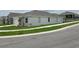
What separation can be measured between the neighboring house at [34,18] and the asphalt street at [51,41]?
2.61ft

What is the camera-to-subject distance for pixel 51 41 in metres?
11.1

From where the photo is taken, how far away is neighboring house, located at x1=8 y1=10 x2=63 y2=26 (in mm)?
11414

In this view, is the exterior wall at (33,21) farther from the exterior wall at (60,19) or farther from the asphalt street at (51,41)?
the exterior wall at (60,19)

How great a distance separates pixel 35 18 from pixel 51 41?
5.95 ft

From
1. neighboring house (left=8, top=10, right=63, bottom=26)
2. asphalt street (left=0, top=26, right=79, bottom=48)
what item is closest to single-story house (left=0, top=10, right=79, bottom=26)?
neighboring house (left=8, top=10, right=63, bottom=26)

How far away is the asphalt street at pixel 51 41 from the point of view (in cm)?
1098

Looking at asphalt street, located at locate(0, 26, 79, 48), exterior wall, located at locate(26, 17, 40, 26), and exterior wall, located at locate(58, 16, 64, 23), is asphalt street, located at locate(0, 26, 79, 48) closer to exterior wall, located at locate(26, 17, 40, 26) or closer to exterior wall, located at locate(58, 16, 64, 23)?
exterior wall, located at locate(58, 16, 64, 23)
